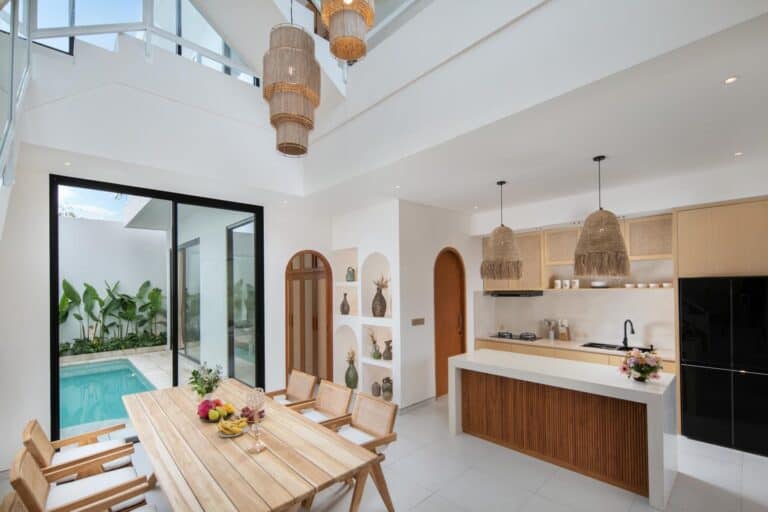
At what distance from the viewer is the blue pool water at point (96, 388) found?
139 inches

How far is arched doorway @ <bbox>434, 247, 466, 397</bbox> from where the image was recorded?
207 inches

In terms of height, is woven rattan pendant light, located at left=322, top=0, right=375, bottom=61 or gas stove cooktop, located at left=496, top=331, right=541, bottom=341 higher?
woven rattan pendant light, located at left=322, top=0, right=375, bottom=61

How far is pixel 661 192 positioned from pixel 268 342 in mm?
4958

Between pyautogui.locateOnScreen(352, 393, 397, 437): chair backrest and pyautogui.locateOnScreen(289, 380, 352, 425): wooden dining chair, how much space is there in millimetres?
183

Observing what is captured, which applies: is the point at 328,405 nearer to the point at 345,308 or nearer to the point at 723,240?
the point at 345,308

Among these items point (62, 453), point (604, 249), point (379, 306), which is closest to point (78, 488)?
point (62, 453)

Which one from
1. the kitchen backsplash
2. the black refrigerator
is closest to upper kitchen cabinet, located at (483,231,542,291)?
the kitchen backsplash

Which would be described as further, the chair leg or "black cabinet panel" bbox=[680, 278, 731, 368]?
"black cabinet panel" bbox=[680, 278, 731, 368]

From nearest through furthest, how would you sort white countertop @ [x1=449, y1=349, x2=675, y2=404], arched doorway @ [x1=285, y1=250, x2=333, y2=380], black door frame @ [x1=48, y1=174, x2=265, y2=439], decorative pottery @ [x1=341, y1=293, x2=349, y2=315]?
1. white countertop @ [x1=449, y1=349, x2=675, y2=404]
2. black door frame @ [x1=48, y1=174, x2=265, y2=439]
3. decorative pottery @ [x1=341, y1=293, x2=349, y2=315]
4. arched doorway @ [x1=285, y1=250, x2=333, y2=380]

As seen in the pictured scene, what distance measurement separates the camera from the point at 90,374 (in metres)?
3.67

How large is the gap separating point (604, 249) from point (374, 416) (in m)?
2.25

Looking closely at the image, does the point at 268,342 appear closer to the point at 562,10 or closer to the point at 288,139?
the point at 288,139

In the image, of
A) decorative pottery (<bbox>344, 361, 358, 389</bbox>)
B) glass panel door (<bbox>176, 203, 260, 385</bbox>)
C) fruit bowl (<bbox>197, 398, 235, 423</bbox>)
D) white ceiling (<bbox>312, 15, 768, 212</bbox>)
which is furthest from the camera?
decorative pottery (<bbox>344, 361, 358, 389</bbox>)

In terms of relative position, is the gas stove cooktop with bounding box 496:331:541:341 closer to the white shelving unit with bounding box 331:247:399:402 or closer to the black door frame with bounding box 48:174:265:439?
the white shelving unit with bounding box 331:247:399:402
